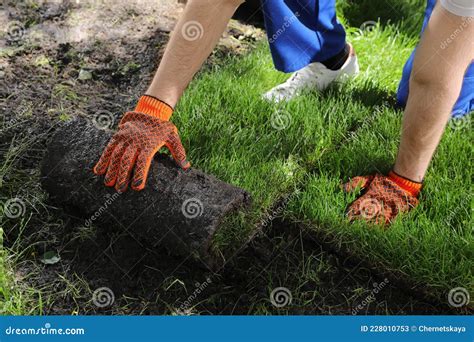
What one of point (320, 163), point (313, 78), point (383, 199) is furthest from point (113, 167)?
point (313, 78)

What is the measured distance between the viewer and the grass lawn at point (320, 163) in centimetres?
256

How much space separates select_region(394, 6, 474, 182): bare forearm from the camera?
2.49 m

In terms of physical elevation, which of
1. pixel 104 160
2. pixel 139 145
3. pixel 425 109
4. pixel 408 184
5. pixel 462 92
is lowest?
pixel 104 160

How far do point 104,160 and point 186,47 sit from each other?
0.59 metres

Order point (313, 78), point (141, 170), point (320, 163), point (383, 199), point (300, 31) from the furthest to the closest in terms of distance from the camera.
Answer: point (313, 78)
point (300, 31)
point (320, 163)
point (383, 199)
point (141, 170)

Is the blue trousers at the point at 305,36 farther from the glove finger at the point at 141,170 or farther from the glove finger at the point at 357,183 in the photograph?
the glove finger at the point at 141,170

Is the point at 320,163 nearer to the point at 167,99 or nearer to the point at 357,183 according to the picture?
the point at 357,183

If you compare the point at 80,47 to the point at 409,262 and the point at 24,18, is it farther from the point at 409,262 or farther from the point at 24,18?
the point at 409,262

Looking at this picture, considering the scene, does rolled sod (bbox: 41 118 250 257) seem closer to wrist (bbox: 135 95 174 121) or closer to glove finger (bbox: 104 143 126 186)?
glove finger (bbox: 104 143 126 186)

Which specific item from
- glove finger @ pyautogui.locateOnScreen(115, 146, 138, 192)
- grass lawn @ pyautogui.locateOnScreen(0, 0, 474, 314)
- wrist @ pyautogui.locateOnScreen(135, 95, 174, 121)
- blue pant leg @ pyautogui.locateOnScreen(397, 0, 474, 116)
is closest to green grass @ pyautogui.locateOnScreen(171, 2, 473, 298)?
grass lawn @ pyautogui.locateOnScreen(0, 0, 474, 314)

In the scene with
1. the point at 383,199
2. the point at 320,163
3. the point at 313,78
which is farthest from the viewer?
the point at 313,78

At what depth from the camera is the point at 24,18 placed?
3.82 meters

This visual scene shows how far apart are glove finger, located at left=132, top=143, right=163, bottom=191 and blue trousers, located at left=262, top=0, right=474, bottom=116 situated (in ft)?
3.84

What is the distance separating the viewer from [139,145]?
2.50 m
